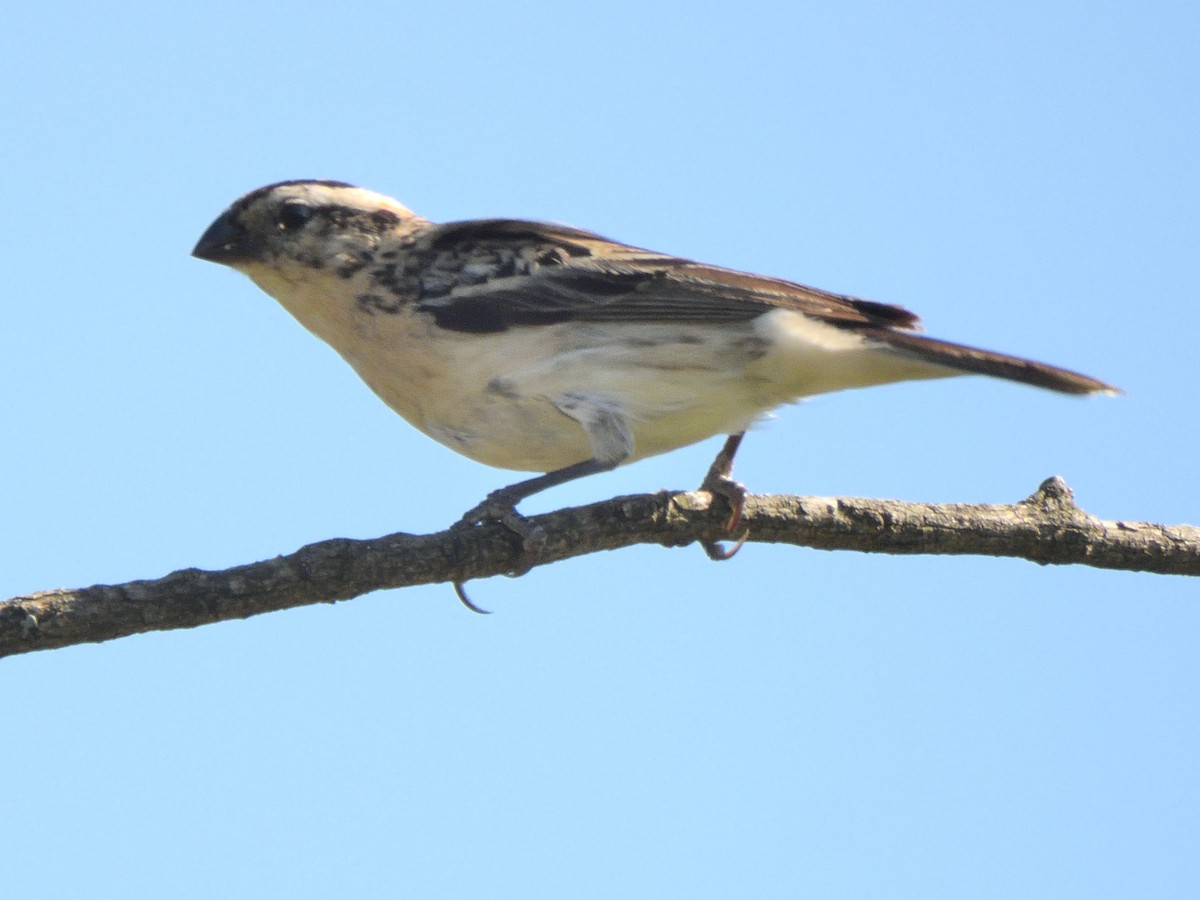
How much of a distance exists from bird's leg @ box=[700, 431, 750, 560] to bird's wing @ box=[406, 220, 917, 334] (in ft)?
2.26

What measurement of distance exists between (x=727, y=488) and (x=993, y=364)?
1.34 m

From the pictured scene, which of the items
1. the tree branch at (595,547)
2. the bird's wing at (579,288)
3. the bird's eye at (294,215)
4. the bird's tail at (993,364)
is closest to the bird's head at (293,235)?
the bird's eye at (294,215)

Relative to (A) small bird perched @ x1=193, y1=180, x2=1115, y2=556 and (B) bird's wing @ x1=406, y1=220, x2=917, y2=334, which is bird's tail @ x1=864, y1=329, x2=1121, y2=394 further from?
(B) bird's wing @ x1=406, y1=220, x2=917, y2=334

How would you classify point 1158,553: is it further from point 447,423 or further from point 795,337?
point 447,423

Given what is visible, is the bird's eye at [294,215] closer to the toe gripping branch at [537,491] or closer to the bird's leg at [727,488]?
the toe gripping branch at [537,491]

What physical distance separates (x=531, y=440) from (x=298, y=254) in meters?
1.83

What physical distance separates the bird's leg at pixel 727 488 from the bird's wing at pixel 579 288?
689 mm

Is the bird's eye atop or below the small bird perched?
atop

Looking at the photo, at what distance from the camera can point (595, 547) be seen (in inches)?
215

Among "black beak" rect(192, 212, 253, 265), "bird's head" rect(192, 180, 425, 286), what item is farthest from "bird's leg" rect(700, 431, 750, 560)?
"black beak" rect(192, 212, 253, 265)

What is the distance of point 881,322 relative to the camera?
664 centimetres

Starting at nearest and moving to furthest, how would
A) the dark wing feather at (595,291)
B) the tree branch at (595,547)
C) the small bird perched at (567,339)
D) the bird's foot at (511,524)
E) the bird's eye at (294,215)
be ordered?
the tree branch at (595,547), the bird's foot at (511,524), the small bird perched at (567,339), the dark wing feather at (595,291), the bird's eye at (294,215)

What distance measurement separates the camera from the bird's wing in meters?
6.62

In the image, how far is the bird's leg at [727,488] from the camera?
5.95 meters
